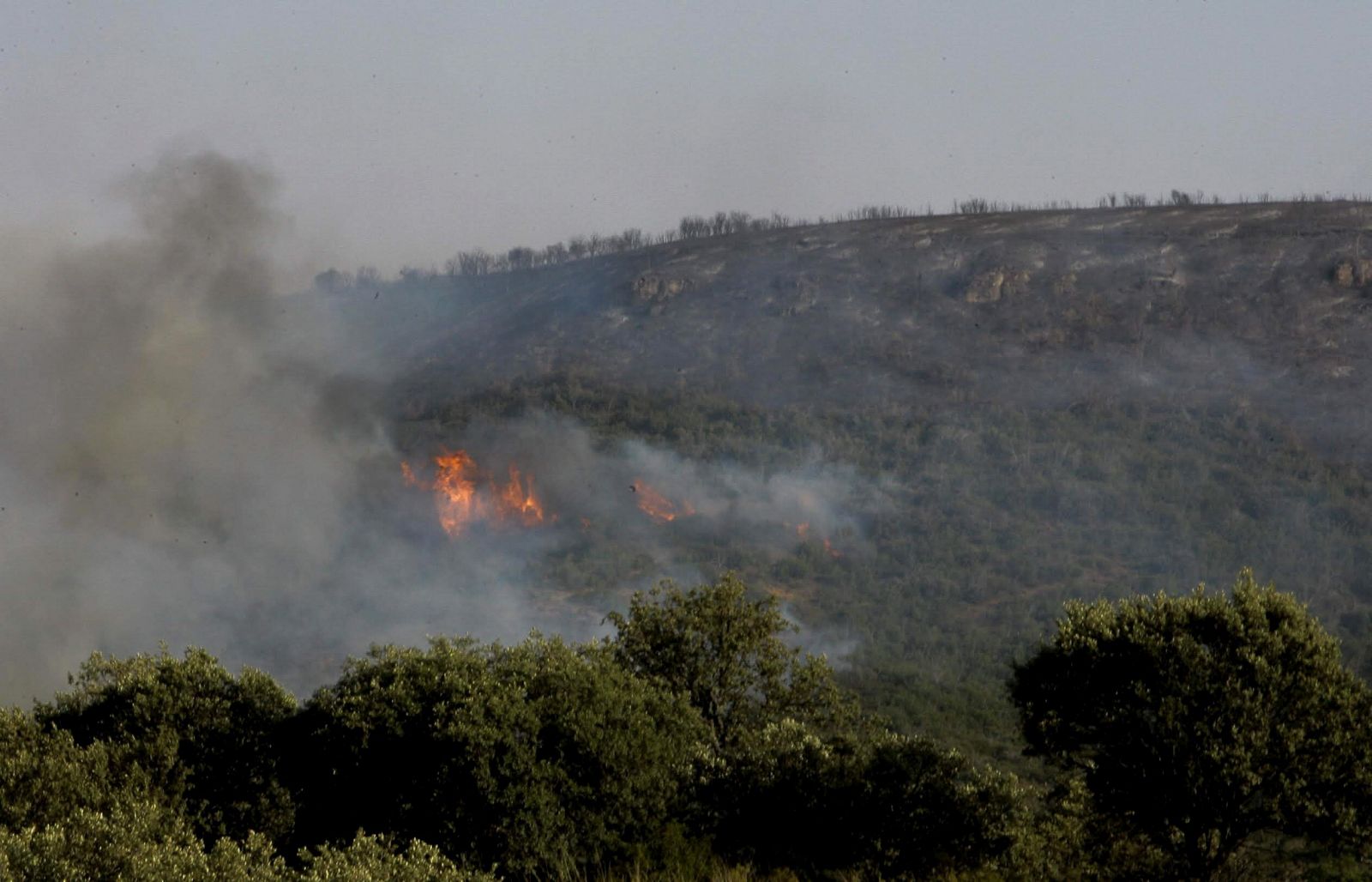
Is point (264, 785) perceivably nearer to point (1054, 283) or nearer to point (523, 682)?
point (523, 682)

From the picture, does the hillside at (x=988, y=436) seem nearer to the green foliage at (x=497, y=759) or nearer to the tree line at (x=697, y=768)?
the tree line at (x=697, y=768)

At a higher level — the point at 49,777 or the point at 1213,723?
the point at 49,777

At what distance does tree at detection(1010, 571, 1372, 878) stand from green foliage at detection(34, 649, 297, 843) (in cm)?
2462

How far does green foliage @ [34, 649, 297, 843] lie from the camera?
Result: 3319cm

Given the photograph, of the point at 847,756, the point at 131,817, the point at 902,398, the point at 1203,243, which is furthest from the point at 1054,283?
the point at 131,817

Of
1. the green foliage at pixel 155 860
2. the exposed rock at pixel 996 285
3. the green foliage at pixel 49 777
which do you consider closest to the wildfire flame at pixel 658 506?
the exposed rock at pixel 996 285

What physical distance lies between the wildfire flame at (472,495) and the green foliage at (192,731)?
9486 cm

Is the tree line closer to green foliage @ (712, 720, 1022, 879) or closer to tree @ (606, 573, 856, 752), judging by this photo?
green foliage @ (712, 720, 1022, 879)

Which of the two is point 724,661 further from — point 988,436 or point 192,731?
point 988,436

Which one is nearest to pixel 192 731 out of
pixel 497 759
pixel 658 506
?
pixel 497 759

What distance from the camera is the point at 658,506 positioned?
145750 mm

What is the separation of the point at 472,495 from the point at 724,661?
10059 cm

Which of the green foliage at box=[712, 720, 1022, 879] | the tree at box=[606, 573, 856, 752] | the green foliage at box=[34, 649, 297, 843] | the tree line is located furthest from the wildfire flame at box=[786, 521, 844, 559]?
the green foliage at box=[34, 649, 297, 843]

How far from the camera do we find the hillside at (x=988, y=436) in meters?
117
